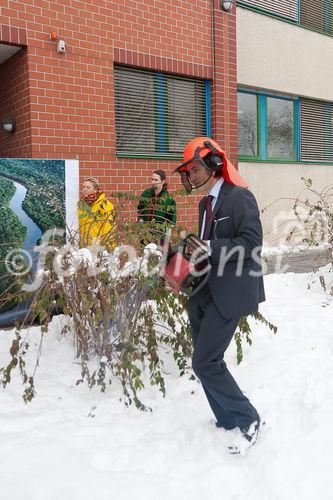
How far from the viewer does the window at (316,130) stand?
11.0 meters

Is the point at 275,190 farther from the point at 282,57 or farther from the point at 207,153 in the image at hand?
the point at 207,153

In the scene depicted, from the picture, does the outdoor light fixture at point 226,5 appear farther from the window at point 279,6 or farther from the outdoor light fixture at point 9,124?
the outdoor light fixture at point 9,124

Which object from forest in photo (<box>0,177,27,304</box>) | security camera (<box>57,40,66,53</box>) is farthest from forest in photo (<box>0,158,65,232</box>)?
security camera (<box>57,40,66,53</box>)

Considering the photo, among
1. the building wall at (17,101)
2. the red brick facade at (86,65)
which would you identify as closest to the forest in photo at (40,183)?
the red brick facade at (86,65)

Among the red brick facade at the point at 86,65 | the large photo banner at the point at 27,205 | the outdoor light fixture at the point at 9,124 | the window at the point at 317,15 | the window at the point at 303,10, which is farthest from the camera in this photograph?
the window at the point at 317,15

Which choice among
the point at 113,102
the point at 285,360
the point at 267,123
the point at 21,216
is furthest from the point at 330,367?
the point at 267,123

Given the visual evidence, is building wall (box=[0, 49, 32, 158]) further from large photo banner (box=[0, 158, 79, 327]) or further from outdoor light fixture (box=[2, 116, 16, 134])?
large photo banner (box=[0, 158, 79, 327])

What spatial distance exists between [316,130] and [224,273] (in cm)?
951

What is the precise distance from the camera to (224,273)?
2766mm

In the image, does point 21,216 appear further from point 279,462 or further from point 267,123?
point 267,123

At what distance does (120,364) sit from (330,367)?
5.52 feet

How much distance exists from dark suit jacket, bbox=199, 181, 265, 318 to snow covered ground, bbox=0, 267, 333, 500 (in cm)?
86

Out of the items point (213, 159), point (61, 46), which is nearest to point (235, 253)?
point (213, 159)

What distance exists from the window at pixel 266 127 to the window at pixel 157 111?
1535 mm
